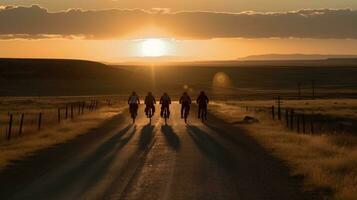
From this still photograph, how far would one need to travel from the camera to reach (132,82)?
Result: 16888cm

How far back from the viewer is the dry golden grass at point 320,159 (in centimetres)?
1329

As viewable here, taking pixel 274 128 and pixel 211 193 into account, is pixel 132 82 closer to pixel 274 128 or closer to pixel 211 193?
pixel 274 128

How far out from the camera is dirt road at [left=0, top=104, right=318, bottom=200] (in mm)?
12750

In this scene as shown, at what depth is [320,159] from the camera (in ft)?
58.2

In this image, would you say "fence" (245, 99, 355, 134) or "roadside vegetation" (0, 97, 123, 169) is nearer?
"roadside vegetation" (0, 97, 123, 169)

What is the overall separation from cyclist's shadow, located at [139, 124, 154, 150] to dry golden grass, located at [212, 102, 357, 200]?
3.95 meters

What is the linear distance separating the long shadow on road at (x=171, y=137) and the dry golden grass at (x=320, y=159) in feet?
9.55

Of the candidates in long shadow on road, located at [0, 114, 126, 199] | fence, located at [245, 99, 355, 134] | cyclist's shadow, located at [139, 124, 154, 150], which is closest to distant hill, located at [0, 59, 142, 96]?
fence, located at [245, 99, 355, 134]

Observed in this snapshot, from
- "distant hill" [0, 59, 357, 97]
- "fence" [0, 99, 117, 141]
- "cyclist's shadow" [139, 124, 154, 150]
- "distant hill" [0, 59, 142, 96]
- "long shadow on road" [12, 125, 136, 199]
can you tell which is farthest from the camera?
"distant hill" [0, 59, 142, 96]

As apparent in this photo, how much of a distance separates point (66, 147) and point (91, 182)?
839 cm

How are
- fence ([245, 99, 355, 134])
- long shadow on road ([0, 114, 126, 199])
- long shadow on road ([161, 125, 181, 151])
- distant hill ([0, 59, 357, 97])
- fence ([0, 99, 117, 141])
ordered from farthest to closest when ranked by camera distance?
distant hill ([0, 59, 357, 97])
fence ([245, 99, 355, 134])
fence ([0, 99, 117, 141])
long shadow on road ([161, 125, 181, 151])
long shadow on road ([0, 114, 126, 199])

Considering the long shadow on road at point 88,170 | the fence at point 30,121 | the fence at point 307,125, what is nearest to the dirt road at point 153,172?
the long shadow on road at point 88,170

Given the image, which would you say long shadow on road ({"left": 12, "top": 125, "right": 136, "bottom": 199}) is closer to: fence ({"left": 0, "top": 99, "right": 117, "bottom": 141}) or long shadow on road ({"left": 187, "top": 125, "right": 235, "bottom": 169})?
long shadow on road ({"left": 187, "top": 125, "right": 235, "bottom": 169})

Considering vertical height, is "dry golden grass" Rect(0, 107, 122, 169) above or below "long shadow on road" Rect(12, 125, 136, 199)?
above
